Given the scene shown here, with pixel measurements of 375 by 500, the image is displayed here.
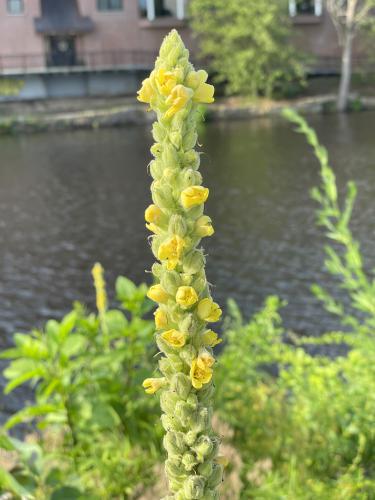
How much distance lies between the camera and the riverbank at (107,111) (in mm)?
34094

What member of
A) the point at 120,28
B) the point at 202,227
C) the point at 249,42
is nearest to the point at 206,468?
the point at 202,227

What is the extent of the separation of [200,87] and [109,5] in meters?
44.8

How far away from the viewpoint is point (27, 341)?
138 inches

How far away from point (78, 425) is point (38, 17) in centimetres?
4224

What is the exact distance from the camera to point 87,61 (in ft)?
139

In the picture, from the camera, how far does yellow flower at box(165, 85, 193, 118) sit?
0.86 m

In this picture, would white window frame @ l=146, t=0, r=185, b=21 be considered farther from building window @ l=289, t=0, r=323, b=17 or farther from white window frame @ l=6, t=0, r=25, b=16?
white window frame @ l=6, t=0, r=25, b=16

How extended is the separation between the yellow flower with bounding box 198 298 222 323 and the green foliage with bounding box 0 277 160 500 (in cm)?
252

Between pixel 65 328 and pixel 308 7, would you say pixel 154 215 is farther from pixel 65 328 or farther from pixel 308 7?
pixel 308 7

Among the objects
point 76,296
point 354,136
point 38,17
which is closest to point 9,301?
point 76,296

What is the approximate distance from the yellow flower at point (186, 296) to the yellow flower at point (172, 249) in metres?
0.04

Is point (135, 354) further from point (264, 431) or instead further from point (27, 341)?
point (264, 431)

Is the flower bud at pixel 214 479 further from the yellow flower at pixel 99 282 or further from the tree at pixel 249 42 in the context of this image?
the tree at pixel 249 42

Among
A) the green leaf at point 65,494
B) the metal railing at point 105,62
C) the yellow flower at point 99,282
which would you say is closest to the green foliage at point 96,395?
the yellow flower at point 99,282
